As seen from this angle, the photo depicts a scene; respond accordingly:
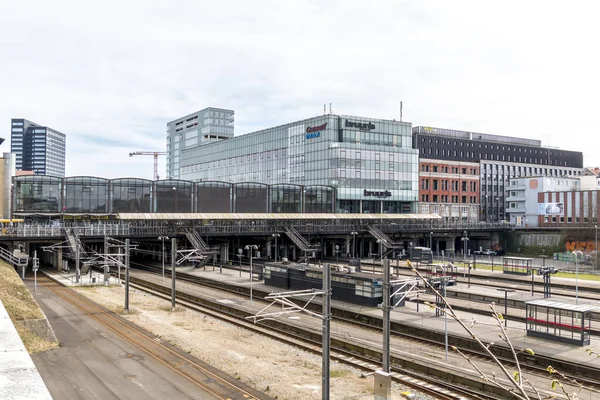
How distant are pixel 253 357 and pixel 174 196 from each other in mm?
70996

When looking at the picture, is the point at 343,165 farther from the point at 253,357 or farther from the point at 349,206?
the point at 253,357

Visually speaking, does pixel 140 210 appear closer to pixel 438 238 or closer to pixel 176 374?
pixel 438 238

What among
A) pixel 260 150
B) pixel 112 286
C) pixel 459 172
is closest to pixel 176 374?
pixel 112 286

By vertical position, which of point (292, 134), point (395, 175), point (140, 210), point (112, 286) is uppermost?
point (292, 134)

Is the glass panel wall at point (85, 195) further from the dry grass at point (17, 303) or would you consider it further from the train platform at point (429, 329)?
the train platform at point (429, 329)

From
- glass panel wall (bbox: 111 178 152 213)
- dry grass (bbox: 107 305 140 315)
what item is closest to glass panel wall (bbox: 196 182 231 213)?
glass panel wall (bbox: 111 178 152 213)

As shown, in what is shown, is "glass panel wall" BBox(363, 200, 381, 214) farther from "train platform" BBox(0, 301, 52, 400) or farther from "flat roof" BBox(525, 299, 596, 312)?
"train platform" BBox(0, 301, 52, 400)

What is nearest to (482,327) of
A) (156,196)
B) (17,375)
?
(17,375)

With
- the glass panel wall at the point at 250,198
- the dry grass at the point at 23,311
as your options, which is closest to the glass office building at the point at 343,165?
the glass panel wall at the point at 250,198

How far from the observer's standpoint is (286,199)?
364 feet

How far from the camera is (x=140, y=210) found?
94375mm

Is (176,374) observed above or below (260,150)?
below

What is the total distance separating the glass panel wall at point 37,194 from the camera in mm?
85062

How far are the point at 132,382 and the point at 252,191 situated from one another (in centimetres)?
8204
